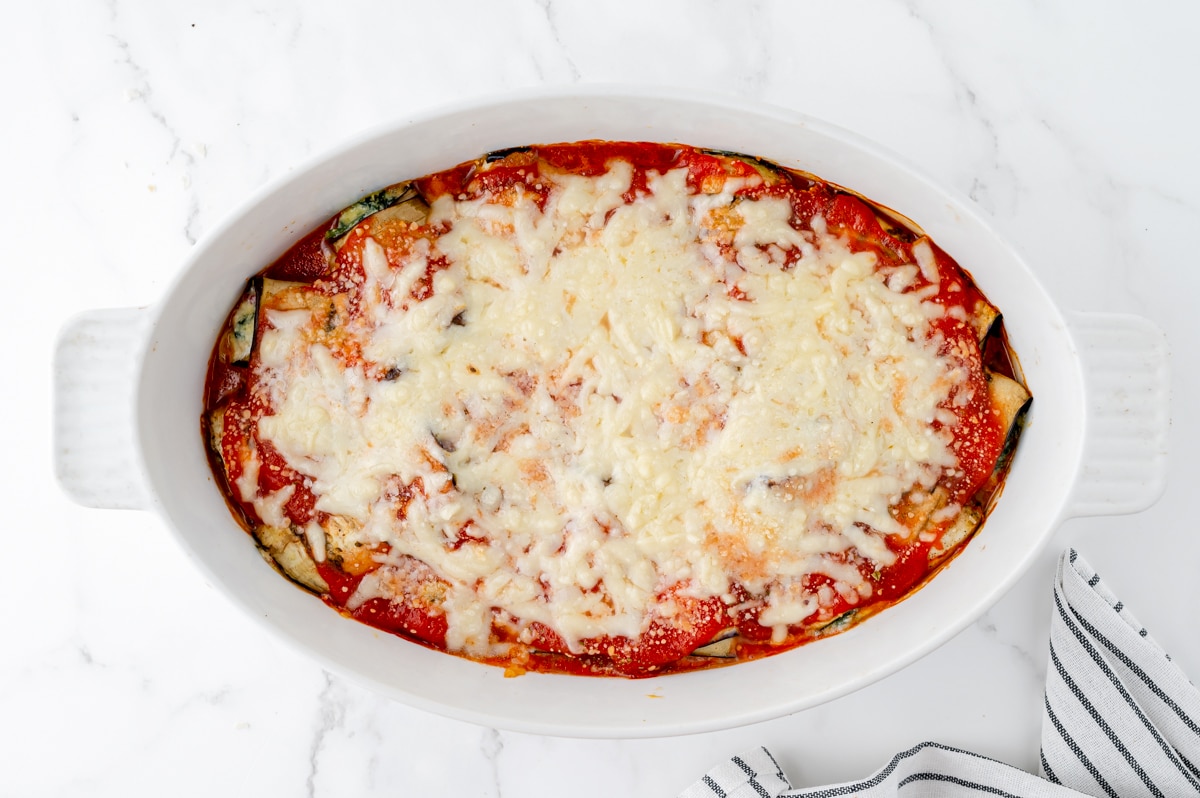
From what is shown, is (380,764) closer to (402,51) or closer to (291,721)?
(291,721)

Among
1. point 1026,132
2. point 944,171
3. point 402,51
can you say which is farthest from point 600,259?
point 1026,132

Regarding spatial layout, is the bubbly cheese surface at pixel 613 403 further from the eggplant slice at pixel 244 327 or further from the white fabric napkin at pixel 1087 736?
the white fabric napkin at pixel 1087 736

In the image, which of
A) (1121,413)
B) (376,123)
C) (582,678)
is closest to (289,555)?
(582,678)

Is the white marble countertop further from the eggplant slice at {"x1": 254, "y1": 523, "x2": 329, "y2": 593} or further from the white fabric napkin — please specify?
the eggplant slice at {"x1": 254, "y1": 523, "x2": 329, "y2": 593}

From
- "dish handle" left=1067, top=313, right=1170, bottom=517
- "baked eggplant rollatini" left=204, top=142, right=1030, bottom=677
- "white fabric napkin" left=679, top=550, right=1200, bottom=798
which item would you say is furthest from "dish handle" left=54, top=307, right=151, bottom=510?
"dish handle" left=1067, top=313, right=1170, bottom=517

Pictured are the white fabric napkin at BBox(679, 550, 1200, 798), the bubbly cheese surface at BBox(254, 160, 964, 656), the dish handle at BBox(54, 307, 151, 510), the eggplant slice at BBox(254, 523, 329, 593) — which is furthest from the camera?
the white fabric napkin at BBox(679, 550, 1200, 798)

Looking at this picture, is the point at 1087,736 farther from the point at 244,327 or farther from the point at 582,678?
the point at 244,327

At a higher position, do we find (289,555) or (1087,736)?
(289,555)
